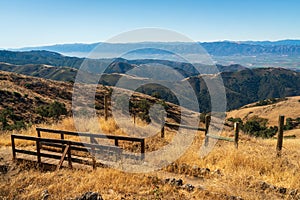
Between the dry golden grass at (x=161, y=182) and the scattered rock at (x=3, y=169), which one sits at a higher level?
the dry golden grass at (x=161, y=182)

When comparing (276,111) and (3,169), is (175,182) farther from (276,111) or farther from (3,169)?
(276,111)

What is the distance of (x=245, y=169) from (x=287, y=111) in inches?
4278

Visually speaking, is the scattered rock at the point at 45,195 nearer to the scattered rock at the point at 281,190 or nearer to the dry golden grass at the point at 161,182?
the dry golden grass at the point at 161,182

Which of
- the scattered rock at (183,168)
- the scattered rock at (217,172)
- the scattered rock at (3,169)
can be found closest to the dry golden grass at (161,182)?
the scattered rock at (217,172)

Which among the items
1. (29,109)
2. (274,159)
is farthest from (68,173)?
(29,109)

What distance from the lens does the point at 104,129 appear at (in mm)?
14531

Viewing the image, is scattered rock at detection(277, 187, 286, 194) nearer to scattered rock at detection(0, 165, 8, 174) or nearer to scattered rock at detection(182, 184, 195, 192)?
scattered rock at detection(182, 184, 195, 192)

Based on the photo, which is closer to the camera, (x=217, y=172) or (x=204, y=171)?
(x=217, y=172)

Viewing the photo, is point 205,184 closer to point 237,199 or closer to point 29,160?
point 237,199

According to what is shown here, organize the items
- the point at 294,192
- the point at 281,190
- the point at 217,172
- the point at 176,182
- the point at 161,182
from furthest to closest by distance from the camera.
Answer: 1. the point at 217,172
2. the point at 161,182
3. the point at 176,182
4. the point at 281,190
5. the point at 294,192

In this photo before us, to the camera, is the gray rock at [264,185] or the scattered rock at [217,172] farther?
the scattered rock at [217,172]

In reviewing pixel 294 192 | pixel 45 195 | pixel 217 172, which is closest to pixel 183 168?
pixel 217 172

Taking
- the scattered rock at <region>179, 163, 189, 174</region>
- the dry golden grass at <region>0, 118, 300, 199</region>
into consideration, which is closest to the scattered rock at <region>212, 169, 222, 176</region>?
the dry golden grass at <region>0, 118, 300, 199</region>

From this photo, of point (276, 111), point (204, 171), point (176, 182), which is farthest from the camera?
point (276, 111)
